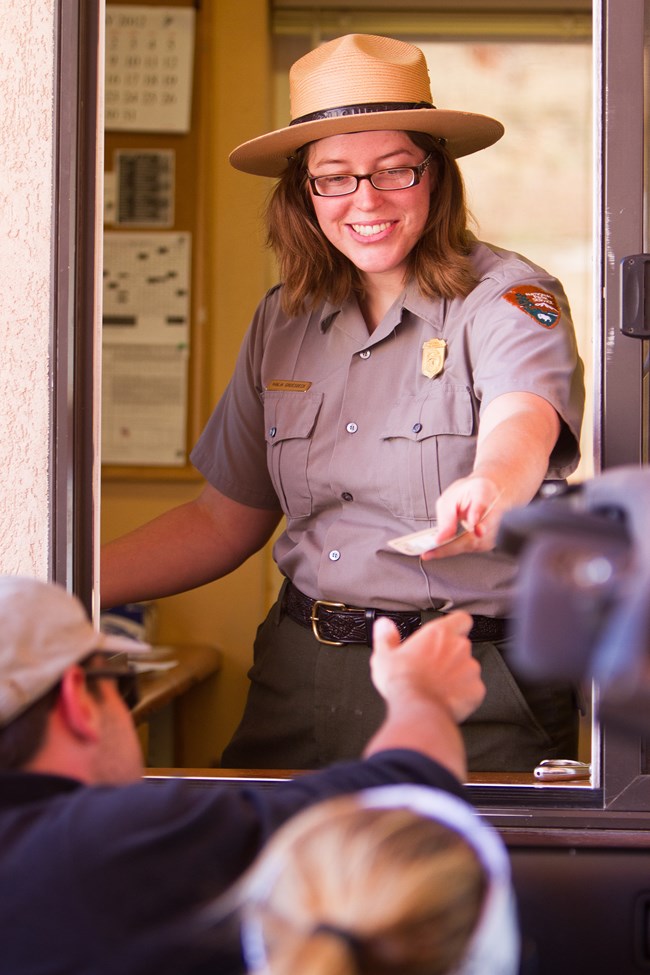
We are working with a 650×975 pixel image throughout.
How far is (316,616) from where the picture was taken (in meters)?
2.21

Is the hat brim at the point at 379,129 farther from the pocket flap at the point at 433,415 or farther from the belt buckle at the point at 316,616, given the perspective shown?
the belt buckle at the point at 316,616

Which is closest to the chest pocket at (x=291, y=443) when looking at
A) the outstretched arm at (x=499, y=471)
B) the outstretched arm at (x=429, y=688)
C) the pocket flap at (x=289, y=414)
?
the pocket flap at (x=289, y=414)

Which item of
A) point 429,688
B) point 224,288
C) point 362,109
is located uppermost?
point 362,109

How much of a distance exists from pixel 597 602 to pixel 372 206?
139cm

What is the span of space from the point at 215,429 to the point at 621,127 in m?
1.02

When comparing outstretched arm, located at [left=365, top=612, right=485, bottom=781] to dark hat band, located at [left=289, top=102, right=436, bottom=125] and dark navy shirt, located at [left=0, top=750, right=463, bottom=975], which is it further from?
dark hat band, located at [left=289, top=102, right=436, bottom=125]

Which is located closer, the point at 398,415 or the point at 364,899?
the point at 364,899

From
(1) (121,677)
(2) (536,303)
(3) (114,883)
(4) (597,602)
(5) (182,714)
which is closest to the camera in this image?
(4) (597,602)

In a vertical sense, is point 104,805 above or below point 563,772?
above

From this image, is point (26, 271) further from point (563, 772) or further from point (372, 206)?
point (563, 772)

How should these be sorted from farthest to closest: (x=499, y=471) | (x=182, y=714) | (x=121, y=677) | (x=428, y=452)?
(x=182, y=714) → (x=428, y=452) → (x=499, y=471) → (x=121, y=677)

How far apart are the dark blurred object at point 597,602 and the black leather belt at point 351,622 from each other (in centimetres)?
125

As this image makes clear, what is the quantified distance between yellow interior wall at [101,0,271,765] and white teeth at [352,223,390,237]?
194cm

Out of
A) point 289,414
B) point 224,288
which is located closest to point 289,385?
point 289,414
